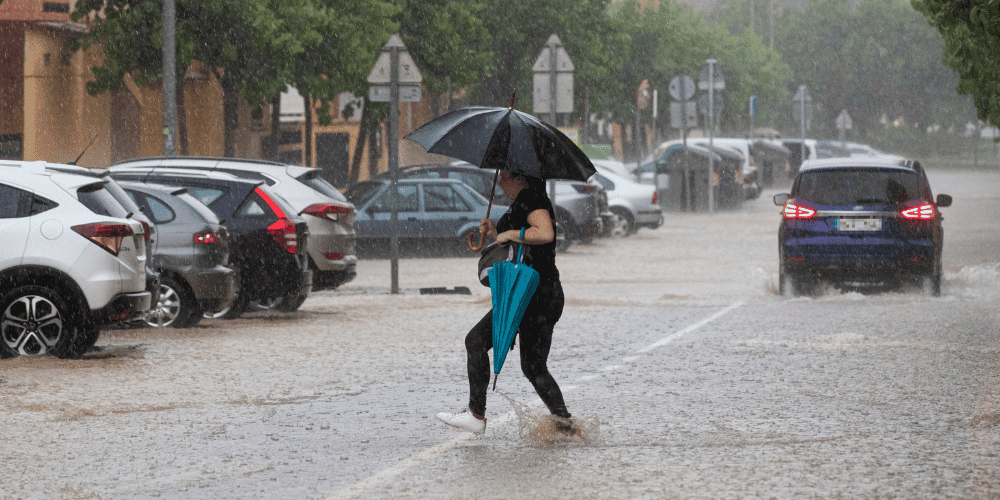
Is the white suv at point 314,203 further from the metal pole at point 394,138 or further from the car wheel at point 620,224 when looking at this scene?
the car wheel at point 620,224

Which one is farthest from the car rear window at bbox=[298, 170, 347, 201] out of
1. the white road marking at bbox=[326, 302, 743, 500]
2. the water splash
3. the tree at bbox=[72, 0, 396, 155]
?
the water splash

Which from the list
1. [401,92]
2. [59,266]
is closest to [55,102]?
[401,92]

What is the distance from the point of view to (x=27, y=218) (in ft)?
36.5

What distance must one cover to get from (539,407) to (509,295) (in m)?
1.57

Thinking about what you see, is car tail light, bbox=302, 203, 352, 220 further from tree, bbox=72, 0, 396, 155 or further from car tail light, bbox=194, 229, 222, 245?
tree, bbox=72, 0, 396, 155

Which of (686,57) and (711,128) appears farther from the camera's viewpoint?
(686,57)

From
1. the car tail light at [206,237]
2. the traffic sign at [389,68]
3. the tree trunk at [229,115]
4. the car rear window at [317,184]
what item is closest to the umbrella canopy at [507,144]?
the car tail light at [206,237]

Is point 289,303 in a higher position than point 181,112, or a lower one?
lower

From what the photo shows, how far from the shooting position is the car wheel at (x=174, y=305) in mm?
13406

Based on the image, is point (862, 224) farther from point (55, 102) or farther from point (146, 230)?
point (55, 102)

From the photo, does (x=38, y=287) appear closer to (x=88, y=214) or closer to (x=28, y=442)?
(x=88, y=214)

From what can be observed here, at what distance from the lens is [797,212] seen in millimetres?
16297

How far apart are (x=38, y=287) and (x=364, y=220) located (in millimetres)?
12307

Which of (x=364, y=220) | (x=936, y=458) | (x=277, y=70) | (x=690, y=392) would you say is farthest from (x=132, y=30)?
(x=936, y=458)
